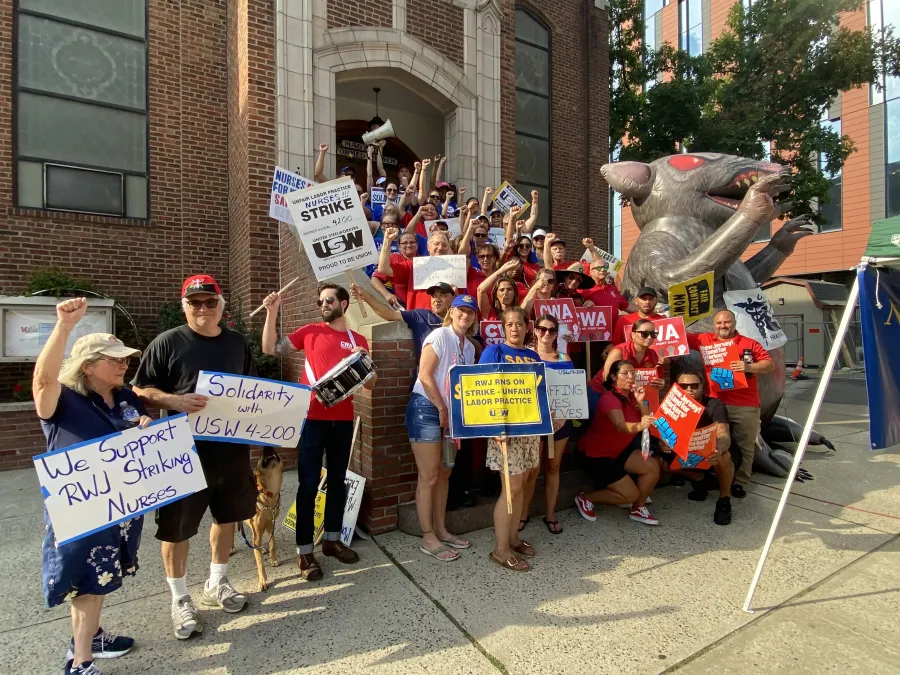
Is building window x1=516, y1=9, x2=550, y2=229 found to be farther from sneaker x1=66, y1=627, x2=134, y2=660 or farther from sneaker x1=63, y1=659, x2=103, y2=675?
sneaker x1=63, y1=659, x2=103, y2=675

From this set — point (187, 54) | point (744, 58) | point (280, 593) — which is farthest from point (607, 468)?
point (744, 58)

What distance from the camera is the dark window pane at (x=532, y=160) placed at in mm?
11568

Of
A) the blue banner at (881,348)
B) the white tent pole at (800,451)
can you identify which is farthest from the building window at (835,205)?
the white tent pole at (800,451)

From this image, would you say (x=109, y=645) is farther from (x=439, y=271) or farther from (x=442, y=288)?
(x=439, y=271)

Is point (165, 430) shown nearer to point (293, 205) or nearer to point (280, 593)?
point (280, 593)

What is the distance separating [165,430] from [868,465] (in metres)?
6.93

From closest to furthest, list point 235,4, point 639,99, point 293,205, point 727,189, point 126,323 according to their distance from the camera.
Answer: point 293,205
point 727,189
point 126,323
point 235,4
point 639,99

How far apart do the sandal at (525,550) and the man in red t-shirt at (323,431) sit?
1.12 m

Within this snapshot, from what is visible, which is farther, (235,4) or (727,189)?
(235,4)

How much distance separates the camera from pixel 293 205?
13.6 ft

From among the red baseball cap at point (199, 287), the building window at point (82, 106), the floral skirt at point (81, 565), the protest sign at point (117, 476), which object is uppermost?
the building window at point (82, 106)

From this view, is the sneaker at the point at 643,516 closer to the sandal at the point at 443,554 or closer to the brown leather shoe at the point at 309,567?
the sandal at the point at 443,554

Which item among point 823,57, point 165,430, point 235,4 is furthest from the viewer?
point 823,57

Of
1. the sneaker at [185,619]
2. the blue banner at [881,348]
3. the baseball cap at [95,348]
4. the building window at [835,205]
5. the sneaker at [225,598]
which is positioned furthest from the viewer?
the building window at [835,205]
